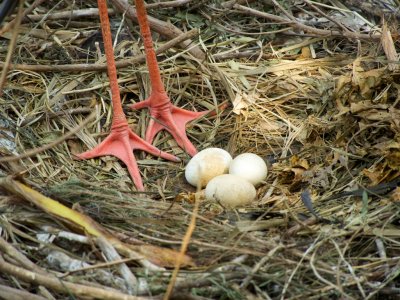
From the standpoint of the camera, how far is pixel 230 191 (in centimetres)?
370

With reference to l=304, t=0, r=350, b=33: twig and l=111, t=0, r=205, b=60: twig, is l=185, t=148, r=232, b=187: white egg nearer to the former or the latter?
l=111, t=0, r=205, b=60: twig

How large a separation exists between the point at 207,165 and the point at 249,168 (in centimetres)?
18

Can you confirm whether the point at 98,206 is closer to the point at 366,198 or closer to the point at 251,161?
the point at 251,161

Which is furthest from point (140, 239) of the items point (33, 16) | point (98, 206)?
point (33, 16)

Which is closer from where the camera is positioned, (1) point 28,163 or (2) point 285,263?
(2) point 285,263

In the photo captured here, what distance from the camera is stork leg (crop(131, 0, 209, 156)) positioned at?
4.33 meters

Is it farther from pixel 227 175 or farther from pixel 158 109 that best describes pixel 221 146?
pixel 227 175

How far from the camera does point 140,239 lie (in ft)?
11.0

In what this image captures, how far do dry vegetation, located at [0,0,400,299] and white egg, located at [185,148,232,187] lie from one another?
0.40 ft

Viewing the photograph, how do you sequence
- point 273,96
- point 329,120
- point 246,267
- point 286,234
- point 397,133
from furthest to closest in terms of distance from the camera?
point 273,96 < point 329,120 < point 397,133 < point 286,234 < point 246,267

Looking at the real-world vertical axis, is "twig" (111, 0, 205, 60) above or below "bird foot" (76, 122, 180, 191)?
above

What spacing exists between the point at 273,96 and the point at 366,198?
1.18 m

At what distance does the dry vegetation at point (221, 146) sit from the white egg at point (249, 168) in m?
0.09

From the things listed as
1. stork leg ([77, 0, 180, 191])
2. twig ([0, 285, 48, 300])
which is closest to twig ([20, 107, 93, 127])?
stork leg ([77, 0, 180, 191])
